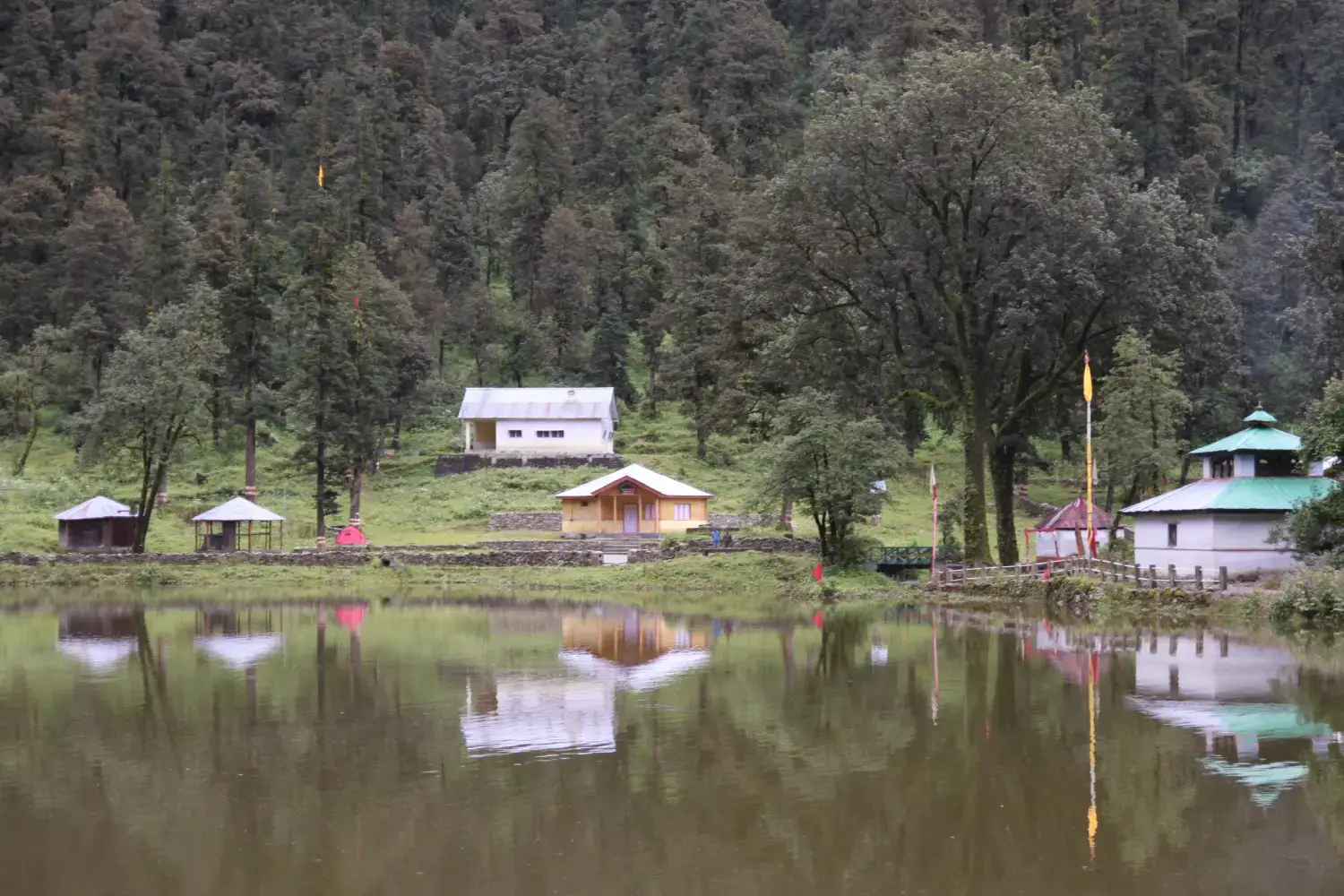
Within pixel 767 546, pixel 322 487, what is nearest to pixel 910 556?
pixel 767 546

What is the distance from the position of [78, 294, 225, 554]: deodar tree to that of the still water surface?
26.9 m

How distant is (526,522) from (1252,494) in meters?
34.0

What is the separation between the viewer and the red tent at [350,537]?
2211 inches

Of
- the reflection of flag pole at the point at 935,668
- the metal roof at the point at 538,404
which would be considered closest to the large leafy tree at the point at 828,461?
the reflection of flag pole at the point at 935,668

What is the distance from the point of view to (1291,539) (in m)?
35.0

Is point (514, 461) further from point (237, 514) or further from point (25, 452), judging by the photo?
point (25, 452)

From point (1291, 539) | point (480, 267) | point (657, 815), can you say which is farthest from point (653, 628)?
point (480, 267)

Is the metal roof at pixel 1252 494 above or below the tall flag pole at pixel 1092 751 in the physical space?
above

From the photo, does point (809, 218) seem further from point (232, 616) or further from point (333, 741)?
point (333, 741)

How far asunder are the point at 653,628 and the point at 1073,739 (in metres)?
18.3

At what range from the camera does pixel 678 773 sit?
1681 cm

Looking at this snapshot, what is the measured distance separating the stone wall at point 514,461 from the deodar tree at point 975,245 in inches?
1048

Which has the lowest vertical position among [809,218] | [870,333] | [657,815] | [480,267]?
[657,815]

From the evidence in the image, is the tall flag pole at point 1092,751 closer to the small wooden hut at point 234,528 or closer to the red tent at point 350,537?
the red tent at point 350,537
